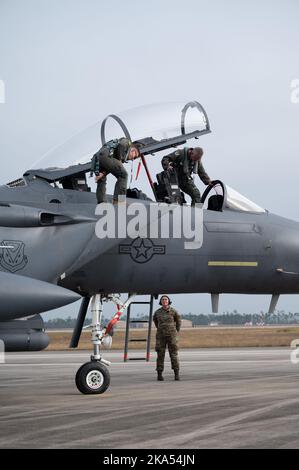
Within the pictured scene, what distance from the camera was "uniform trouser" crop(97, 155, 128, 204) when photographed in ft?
46.5

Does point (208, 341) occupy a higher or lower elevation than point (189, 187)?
lower

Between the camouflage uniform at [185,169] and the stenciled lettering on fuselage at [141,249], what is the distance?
112 cm

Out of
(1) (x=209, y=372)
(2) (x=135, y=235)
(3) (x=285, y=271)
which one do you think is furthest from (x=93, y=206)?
(1) (x=209, y=372)

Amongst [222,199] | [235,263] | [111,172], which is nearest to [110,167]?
[111,172]

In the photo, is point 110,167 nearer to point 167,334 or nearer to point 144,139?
point 144,139

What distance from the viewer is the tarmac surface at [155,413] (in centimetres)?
898

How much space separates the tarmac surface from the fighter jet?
47.5 inches

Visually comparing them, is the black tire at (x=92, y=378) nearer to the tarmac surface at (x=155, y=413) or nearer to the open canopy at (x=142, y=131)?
the tarmac surface at (x=155, y=413)

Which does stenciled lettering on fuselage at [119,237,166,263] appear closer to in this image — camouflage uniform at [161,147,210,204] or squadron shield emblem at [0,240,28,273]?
camouflage uniform at [161,147,210,204]

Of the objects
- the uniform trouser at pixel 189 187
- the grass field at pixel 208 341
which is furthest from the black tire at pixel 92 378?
the grass field at pixel 208 341

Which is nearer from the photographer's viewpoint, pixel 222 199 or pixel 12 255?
pixel 12 255

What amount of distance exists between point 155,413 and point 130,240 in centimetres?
394

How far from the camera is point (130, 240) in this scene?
14.7 m

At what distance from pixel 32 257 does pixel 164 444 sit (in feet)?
17.9
